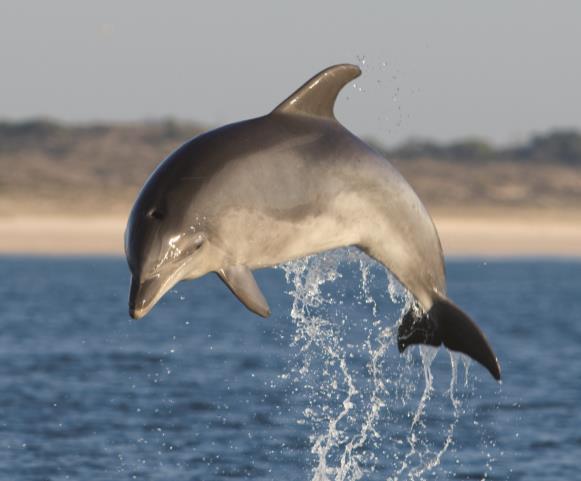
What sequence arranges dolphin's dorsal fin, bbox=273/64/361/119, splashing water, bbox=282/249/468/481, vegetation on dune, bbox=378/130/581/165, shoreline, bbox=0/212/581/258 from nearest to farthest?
Answer: 1. dolphin's dorsal fin, bbox=273/64/361/119
2. splashing water, bbox=282/249/468/481
3. shoreline, bbox=0/212/581/258
4. vegetation on dune, bbox=378/130/581/165

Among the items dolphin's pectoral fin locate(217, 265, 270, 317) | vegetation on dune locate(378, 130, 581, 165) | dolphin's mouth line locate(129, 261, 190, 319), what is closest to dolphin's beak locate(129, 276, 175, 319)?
dolphin's mouth line locate(129, 261, 190, 319)

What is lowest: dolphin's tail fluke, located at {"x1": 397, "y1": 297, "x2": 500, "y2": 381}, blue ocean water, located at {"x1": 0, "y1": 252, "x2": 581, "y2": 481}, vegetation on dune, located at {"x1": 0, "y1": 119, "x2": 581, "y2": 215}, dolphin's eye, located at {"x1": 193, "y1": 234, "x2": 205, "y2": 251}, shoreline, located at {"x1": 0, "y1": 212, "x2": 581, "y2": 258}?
shoreline, located at {"x1": 0, "y1": 212, "x2": 581, "y2": 258}

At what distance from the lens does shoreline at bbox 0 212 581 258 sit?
80.4 meters

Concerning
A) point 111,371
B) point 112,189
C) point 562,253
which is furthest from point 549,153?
point 111,371

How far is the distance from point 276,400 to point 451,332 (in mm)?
10735

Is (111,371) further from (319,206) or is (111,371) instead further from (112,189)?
(112,189)

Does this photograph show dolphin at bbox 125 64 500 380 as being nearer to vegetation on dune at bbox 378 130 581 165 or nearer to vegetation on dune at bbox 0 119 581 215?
vegetation on dune at bbox 0 119 581 215

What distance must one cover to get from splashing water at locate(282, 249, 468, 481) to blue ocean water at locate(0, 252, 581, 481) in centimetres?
4

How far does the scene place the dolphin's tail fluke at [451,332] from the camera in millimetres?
9820

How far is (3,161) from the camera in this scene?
100m

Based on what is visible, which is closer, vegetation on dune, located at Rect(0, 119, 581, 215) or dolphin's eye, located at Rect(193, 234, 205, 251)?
dolphin's eye, located at Rect(193, 234, 205, 251)

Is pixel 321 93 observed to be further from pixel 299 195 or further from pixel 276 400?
pixel 276 400

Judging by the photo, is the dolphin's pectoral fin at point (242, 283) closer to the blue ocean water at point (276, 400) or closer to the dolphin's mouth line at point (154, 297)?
the dolphin's mouth line at point (154, 297)

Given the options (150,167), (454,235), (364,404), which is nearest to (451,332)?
(364,404)
